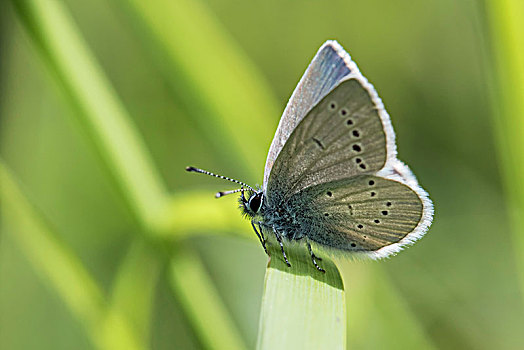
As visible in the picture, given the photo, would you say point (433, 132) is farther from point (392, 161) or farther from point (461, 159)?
point (392, 161)

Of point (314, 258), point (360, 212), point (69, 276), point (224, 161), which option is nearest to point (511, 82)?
point (360, 212)

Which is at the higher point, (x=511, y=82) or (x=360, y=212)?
(x=511, y=82)

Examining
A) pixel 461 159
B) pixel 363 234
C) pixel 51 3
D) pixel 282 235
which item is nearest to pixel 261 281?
pixel 282 235

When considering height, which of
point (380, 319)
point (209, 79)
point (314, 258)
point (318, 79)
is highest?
point (209, 79)

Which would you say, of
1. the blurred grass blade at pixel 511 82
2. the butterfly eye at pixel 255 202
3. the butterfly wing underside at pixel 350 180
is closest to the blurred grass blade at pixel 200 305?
the butterfly eye at pixel 255 202

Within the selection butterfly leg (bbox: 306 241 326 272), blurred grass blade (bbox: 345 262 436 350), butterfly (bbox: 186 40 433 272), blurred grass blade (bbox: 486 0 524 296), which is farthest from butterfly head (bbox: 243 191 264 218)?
blurred grass blade (bbox: 486 0 524 296)

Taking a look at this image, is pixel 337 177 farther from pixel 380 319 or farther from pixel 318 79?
pixel 380 319

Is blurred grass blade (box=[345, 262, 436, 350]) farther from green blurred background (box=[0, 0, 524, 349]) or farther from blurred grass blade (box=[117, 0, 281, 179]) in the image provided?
blurred grass blade (box=[117, 0, 281, 179])

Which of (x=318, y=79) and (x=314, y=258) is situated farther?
(x=314, y=258)
